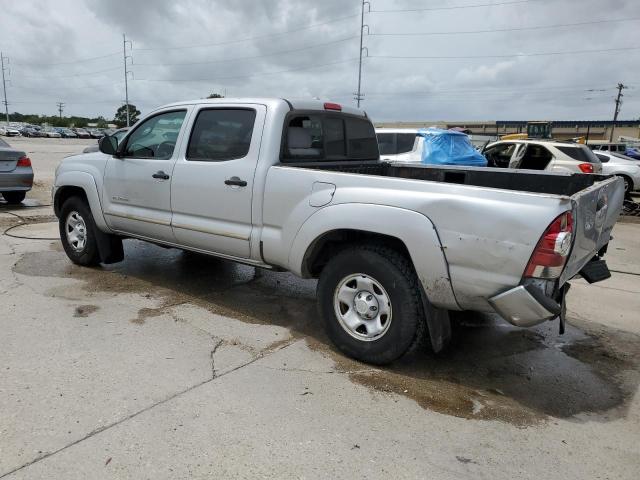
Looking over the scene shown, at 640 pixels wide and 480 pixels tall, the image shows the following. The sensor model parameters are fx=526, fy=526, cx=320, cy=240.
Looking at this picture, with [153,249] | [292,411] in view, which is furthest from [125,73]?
[292,411]

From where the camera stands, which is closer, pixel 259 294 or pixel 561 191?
pixel 561 191

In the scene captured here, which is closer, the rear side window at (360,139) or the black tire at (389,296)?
the black tire at (389,296)

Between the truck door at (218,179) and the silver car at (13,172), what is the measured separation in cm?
726

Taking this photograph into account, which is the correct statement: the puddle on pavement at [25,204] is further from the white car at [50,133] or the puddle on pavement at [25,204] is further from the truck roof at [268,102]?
the white car at [50,133]

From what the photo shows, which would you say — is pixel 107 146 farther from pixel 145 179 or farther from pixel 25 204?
pixel 25 204

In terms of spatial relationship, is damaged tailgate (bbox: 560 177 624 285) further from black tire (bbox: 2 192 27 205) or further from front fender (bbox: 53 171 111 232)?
black tire (bbox: 2 192 27 205)

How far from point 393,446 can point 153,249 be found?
540 centimetres

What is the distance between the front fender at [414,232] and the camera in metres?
3.34

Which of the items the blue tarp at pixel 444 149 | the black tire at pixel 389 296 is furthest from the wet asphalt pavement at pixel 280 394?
the blue tarp at pixel 444 149

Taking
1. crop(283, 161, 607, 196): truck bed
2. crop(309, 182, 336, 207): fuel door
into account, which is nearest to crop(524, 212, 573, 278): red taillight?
crop(309, 182, 336, 207): fuel door

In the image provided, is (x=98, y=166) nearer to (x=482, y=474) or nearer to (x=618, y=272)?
(x=482, y=474)

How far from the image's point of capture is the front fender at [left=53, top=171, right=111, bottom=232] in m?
5.81

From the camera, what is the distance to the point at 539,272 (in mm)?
3043

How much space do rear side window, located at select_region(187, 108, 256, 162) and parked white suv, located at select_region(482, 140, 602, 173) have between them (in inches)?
393
